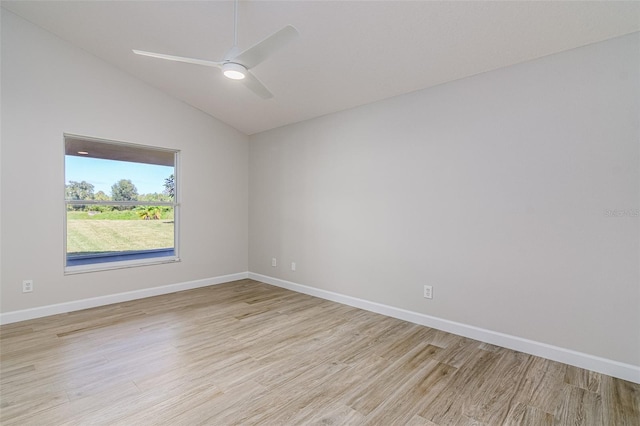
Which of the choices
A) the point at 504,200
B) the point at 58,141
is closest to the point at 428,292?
Answer: the point at 504,200

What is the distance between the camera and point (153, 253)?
4484 millimetres

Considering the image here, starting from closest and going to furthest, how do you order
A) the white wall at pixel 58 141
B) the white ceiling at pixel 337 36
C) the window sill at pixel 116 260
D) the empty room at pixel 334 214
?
the empty room at pixel 334 214, the white ceiling at pixel 337 36, the white wall at pixel 58 141, the window sill at pixel 116 260

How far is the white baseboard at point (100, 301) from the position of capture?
3.22m

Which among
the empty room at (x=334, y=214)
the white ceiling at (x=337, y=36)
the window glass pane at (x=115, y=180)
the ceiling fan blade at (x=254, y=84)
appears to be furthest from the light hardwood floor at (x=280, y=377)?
the white ceiling at (x=337, y=36)

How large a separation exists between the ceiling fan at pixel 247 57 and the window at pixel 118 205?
7.54 ft

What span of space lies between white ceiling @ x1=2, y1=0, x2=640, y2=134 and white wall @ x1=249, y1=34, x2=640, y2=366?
225 millimetres

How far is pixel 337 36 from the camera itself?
2.70 m

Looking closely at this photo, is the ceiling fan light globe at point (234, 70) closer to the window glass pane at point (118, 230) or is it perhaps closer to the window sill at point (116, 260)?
the window glass pane at point (118, 230)

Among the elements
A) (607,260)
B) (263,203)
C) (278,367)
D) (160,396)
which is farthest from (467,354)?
(263,203)

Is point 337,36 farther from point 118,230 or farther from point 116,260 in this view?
point 116,260

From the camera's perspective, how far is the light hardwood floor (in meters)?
1.82

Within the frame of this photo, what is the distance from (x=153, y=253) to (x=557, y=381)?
15.7ft

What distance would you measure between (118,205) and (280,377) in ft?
10.7

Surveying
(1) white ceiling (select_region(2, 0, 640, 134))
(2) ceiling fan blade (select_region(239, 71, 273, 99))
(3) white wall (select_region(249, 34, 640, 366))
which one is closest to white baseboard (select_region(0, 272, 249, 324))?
(3) white wall (select_region(249, 34, 640, 366))
